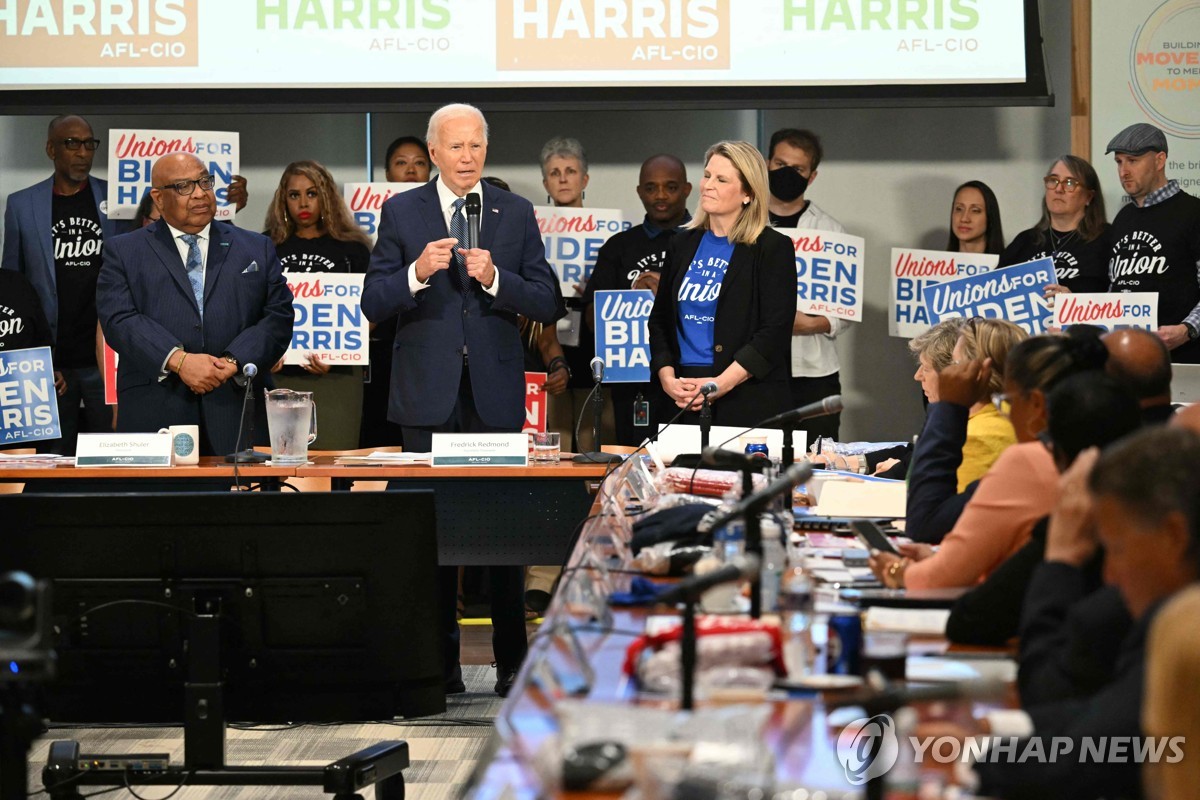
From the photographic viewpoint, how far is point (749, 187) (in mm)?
4867

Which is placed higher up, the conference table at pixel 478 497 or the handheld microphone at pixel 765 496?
the handheld microphone at pixel 765 496

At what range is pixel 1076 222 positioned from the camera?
19.7ft

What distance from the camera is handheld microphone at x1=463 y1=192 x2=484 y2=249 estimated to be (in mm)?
4574

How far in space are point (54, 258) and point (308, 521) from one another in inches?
173

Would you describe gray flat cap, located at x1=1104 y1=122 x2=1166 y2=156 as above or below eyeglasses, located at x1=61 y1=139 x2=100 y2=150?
below

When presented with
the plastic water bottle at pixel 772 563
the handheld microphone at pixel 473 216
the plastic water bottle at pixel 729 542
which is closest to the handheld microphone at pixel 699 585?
the plastic water bottle at pixel 772 563

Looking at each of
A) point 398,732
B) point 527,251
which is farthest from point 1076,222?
point 398,732

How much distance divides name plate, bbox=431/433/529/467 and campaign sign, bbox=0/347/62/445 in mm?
1549

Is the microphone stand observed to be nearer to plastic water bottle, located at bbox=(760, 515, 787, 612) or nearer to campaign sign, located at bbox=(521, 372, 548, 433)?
campaign sign, located at bbox=(521, 372, 548, 433)

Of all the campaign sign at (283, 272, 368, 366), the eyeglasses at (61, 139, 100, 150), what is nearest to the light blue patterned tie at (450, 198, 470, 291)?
the campaign sign at (283, 272, 368, 366)

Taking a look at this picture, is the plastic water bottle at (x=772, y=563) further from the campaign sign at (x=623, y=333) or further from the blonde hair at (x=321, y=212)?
the blonde hair at (x=321, y=212)

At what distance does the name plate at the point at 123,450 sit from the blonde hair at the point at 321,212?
1853mm

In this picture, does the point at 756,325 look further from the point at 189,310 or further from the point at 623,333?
the point at 189,310

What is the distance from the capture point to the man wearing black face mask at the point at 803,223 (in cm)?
608
